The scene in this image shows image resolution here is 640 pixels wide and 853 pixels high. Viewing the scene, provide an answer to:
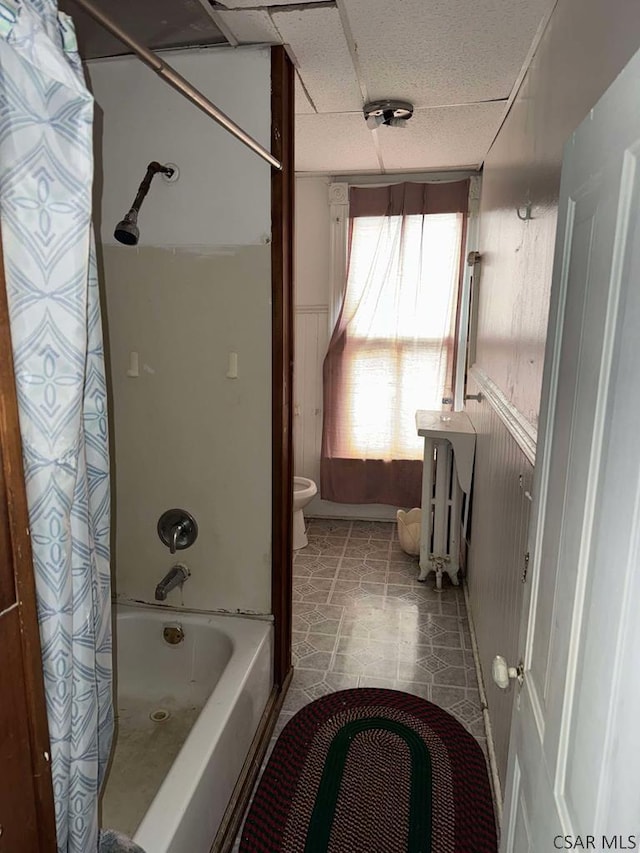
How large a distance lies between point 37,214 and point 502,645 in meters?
1.74

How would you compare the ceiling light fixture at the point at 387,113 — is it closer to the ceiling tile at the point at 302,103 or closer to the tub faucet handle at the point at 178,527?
the ceiling tile at the point at 302,103

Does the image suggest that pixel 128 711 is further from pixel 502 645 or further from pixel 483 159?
pixel 483 159

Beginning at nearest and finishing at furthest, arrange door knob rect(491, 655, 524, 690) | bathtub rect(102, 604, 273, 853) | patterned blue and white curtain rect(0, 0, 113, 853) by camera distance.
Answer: patterned blue and white curtain rect(0, 0, 113, 853) → door knob rect(491, 655, 524, 690) → bathtub rect(102, 604, 273, 853)

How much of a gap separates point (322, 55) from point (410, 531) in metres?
2.55

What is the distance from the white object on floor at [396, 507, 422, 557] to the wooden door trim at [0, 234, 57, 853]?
9.25ft

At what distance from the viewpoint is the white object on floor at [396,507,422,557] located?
11.4 feet

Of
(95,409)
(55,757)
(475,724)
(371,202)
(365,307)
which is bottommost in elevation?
(475,724)

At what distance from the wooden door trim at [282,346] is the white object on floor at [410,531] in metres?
1.37

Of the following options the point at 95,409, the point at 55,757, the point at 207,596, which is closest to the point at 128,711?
the point at 207,596

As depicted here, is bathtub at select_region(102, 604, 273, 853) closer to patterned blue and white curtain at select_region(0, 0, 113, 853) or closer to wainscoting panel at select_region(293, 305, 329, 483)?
patterned blue and white curtain at select_region(0, 0, 113, 853)

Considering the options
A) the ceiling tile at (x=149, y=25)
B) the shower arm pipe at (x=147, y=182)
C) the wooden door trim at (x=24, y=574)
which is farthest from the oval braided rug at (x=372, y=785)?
the ceiling tile at (x=149, y=25)

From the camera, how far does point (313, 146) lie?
298 cm

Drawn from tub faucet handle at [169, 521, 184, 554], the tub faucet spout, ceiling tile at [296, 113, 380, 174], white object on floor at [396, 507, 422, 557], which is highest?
ceiling tile at [296, 113, 380, 174]

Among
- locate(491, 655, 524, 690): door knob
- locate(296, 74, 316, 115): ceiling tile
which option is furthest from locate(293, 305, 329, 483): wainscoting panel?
locate(491, 655, 524, 690): door knob
